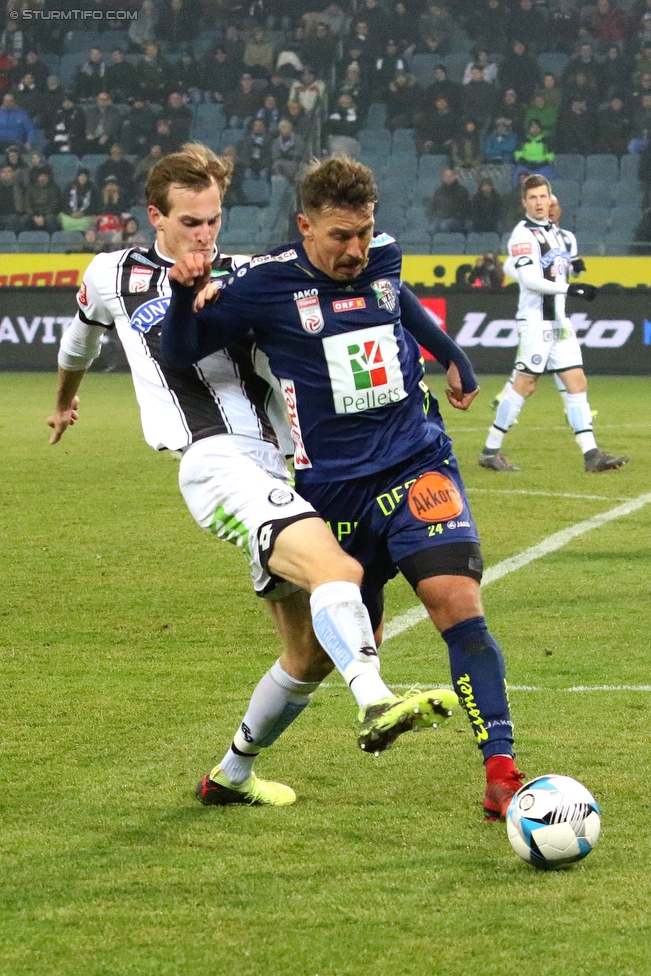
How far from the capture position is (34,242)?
81.5 feet

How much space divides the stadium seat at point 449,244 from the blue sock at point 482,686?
2021cm

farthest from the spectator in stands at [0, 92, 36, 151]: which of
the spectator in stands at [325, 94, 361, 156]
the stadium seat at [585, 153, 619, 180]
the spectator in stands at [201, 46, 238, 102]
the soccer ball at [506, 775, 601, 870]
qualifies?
the soccer ball at [506, 775, 601, 870]

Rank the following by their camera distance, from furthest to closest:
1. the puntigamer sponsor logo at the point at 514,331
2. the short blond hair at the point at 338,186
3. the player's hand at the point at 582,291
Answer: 1. the puntigamer sponsor logo at the point at 514,331
2. the player's hand at the point at 582,291
3. the short blond hair at the point at 338,186

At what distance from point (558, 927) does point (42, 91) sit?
2715 cm

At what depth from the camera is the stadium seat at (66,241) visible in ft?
80.8

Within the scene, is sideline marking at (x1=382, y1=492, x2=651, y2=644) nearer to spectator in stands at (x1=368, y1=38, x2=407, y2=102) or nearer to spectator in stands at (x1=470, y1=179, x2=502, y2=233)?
spectator in stands at (x1=470, y1=179, x2=502, y2=233)

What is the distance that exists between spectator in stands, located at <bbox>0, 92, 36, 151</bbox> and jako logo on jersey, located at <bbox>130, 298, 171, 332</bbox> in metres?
24.5

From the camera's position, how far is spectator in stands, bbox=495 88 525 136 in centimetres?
2628

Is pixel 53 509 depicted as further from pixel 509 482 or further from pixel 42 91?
pixel 42 91

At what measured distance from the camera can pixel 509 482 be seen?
1156cm

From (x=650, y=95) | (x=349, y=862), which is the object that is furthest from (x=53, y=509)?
(x=650, y=95)

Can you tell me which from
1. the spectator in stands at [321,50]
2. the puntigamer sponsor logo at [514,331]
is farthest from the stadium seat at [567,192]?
the puntigamer sponsor logo at [514,331]

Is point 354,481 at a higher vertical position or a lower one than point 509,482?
higher

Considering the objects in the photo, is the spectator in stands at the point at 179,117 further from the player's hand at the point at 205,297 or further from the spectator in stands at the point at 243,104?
the player's hand at the point at 205,297
